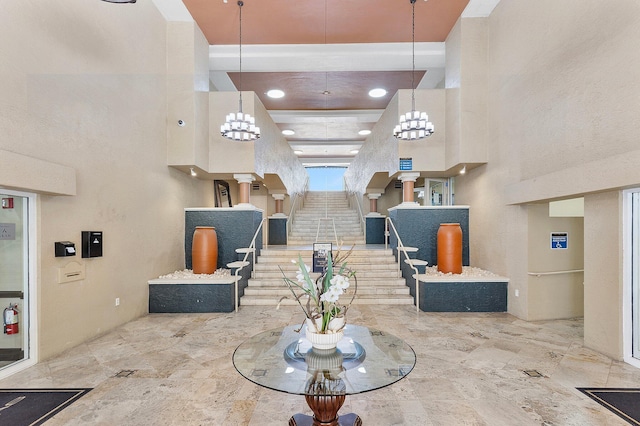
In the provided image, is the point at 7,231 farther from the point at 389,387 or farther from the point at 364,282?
the point at 364,282

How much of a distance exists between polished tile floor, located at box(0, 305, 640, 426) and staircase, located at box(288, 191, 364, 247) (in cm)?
545

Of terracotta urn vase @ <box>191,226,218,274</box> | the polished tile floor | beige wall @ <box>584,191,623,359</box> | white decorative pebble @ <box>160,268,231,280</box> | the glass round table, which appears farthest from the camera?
terracotta urn vase @ <box>191,226,218,274</box>

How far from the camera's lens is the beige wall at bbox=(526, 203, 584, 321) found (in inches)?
224

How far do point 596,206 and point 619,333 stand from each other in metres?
1.58

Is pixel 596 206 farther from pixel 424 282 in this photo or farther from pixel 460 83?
pixel 460 83

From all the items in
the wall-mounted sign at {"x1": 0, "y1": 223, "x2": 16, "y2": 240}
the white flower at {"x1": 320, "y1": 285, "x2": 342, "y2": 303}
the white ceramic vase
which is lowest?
the white ceramic vase

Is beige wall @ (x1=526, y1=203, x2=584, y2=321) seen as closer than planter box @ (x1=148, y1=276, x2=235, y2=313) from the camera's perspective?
Yes

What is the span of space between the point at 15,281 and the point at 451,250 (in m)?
6.92

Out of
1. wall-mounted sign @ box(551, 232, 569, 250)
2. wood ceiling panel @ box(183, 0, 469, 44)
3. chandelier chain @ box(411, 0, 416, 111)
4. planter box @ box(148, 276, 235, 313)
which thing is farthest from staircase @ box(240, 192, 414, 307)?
wood ceiling panel @ box(183, 0, 469, 44)

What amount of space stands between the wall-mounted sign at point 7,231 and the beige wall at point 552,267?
292 inches

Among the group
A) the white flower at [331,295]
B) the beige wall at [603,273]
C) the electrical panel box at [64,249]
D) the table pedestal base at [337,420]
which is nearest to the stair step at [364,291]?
the beige wall at [603,273]

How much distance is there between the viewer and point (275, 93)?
412 inches

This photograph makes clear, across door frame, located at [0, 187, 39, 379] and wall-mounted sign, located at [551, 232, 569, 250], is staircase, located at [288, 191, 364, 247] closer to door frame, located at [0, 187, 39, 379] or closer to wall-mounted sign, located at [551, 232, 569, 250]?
wall-mounted sign, located at [551, 232, 569, 250]

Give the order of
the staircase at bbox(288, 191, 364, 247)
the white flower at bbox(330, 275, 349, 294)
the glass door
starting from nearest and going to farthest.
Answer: the white flower at bbox(330, 275, 349, 294) → the glass door → the staircase at bbox(288, 191, 364, 247)
